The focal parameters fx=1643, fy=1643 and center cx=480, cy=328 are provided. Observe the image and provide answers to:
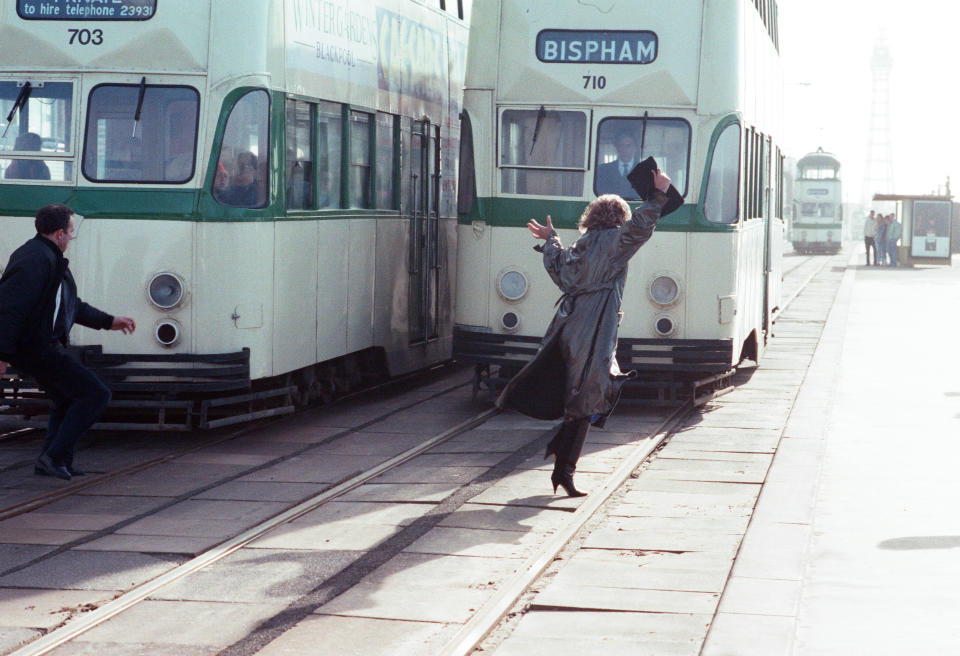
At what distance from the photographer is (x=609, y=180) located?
13.1 metres

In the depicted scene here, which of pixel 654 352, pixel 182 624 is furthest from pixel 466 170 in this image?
pixel 182 624

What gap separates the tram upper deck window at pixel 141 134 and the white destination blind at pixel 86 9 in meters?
0.48

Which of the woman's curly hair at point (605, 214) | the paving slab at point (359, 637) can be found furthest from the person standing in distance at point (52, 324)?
the paving slab at point (359, 637)

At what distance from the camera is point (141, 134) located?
10.9 m

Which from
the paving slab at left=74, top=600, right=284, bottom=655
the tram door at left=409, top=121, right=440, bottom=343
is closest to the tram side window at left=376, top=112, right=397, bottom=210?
the tram door at left=409, top=121, right=440, bottom=343

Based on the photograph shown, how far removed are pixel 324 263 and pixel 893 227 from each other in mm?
43408

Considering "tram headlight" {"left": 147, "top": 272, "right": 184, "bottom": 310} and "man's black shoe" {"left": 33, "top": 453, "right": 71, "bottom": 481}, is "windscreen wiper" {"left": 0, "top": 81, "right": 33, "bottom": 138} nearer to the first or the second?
"tram headlight" {"left": 147, "top": 272, "right": 184, "bottom": 310}

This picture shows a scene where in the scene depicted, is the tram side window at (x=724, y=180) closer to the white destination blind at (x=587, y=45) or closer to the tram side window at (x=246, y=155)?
the white destination blind at (x=587, y=45)

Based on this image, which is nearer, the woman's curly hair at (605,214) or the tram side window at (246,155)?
the woman's curly hair at (605,214)

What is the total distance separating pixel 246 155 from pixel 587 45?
10.9 ft

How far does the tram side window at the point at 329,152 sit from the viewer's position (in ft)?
40.4

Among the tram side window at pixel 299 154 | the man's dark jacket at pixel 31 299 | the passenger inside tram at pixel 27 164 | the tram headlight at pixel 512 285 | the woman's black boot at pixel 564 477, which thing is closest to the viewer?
the woman's black boot at pixel 564 477

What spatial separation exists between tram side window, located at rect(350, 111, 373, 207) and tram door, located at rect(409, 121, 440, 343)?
134 centimetres

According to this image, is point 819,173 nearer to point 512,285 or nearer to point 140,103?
point 512,285
